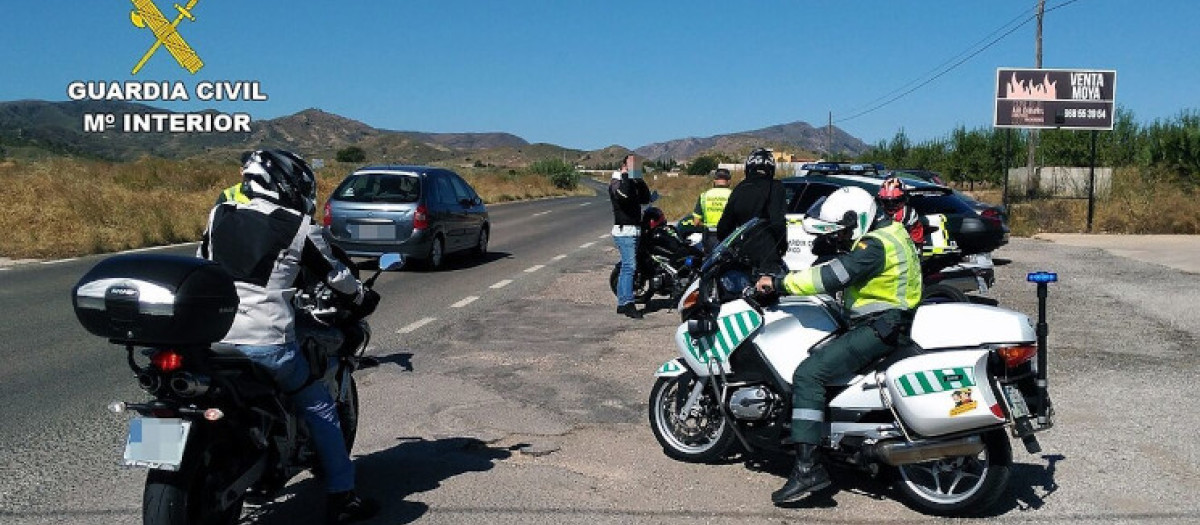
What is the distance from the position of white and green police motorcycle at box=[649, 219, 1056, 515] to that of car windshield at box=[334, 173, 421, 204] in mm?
11280

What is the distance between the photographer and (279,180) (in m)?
4.51

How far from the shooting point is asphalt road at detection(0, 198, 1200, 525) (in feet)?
17.1

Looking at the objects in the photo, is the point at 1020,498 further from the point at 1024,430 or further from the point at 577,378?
the point at 577,378

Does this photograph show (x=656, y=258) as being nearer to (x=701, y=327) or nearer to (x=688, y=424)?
(x=688, y=424)

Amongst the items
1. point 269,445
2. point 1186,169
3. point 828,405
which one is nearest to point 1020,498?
point 828,405

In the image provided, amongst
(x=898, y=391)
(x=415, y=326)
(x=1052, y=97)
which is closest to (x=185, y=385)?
(x=898, y=391)

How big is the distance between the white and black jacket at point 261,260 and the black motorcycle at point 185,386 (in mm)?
143

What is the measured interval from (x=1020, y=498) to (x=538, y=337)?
564 centimetres

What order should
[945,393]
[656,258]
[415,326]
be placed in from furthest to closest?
[656,258]
[415,326]
[945,393]

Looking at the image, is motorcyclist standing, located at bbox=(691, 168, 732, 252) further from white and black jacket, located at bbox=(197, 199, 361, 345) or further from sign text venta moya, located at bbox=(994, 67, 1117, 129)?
sign text venta moya, located at bbox=(994, 67, 1117, 129)

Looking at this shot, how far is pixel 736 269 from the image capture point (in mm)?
7523

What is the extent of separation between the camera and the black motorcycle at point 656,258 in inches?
492

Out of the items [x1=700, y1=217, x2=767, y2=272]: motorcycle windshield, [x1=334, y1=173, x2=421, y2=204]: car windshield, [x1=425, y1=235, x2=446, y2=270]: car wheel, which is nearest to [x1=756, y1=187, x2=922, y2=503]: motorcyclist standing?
[x1=700, y1=217, x2=767, y2=272]: motorcycle windshield

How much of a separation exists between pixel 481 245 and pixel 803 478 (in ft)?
47.5
